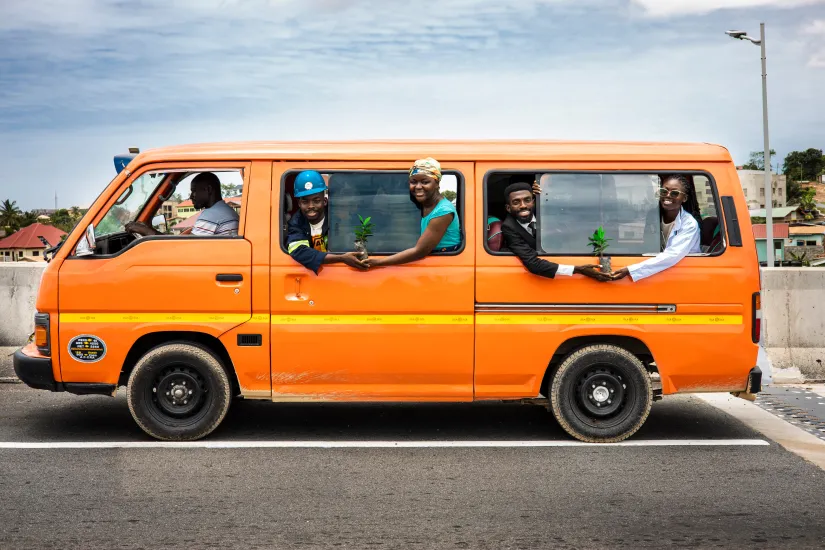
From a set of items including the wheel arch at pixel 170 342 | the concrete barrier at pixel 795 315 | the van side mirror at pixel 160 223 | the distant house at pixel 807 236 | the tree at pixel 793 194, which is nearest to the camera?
the wheel arch at pixel 170 342

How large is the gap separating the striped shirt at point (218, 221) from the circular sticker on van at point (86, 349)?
1.03 m

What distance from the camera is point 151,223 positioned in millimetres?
7234

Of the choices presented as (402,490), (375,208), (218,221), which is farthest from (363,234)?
(402,490)

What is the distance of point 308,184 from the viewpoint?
6641 mm

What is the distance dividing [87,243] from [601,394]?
3.81 meters

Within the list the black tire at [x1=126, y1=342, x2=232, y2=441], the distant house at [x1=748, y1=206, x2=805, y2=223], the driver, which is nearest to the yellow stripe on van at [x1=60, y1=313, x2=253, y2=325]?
the black tire at [x1=126, y1=342, x2=232, y2=441]

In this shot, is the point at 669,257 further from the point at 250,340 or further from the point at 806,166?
the point at 806,166

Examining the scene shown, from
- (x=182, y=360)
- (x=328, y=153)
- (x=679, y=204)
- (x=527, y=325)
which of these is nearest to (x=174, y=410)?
(x=182, y=360)

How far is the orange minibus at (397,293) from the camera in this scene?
6707 mm

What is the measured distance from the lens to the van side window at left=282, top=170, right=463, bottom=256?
6734 mm

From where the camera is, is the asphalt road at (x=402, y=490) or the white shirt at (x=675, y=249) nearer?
the asphalt road at (x=402, y=490)

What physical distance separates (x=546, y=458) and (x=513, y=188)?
1.88 meters

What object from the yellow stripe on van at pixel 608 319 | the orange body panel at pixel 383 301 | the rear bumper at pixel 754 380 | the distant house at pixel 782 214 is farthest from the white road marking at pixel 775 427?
the distant house at pixel 782 214

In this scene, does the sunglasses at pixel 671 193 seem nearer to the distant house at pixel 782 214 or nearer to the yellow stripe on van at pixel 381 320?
the yellow stripe on van at pixel 381 320
